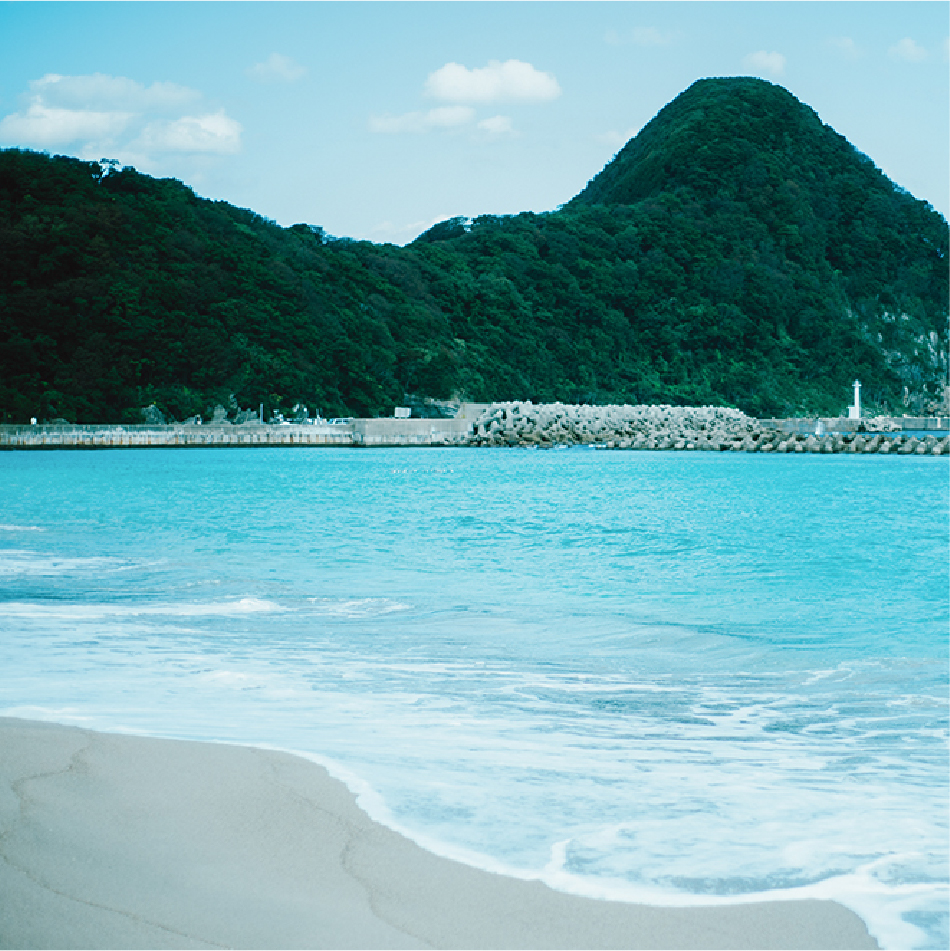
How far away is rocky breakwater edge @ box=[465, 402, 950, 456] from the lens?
203ft

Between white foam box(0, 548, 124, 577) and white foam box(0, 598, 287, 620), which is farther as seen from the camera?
white foam box(0, 548, 124, 577)

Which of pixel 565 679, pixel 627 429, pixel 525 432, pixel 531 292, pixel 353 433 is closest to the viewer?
pixel 565 679

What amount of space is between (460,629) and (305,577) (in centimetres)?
380

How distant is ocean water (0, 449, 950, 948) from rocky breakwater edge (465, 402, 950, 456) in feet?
142

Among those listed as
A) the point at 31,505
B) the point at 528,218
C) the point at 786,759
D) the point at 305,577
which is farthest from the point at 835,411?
the point at 786,759

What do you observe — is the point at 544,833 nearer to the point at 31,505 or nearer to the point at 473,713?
the point at 473,713

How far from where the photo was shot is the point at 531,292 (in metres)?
92.7

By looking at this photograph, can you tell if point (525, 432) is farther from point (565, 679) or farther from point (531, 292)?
point (565, 679)

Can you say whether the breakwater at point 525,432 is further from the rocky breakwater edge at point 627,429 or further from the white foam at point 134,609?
the white foam at point 134,609

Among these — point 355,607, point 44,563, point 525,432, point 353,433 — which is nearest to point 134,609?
point 355,607

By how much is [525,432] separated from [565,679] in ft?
189

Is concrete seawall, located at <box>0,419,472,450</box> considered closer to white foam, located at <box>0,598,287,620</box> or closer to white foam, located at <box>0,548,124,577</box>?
white foam, located at <box>0,548,124,577</box>

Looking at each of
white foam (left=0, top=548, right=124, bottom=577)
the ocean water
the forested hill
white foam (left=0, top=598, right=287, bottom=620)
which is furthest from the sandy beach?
the forested hill

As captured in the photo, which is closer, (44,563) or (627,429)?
(44,563)
